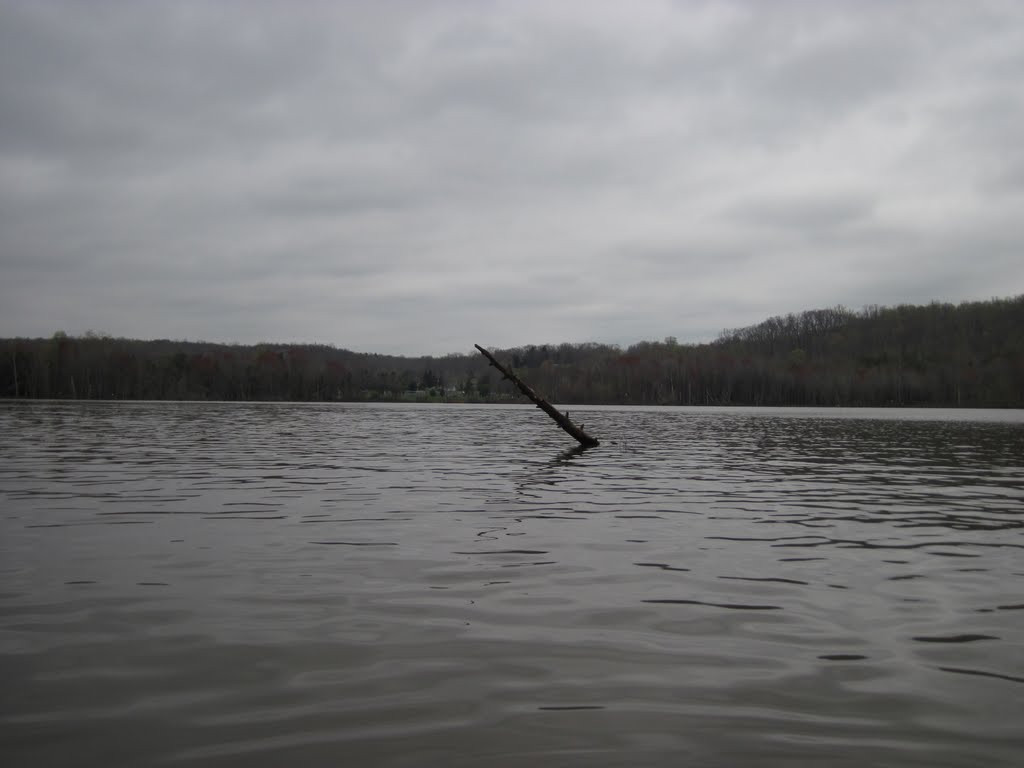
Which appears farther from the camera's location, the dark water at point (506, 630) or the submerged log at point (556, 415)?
the submerged log at point (556, 415)

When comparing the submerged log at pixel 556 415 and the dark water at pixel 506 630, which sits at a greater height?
the submerged log at pixel 556 415

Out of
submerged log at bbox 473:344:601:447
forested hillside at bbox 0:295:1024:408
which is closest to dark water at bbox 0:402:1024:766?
submerged log at bbox 473:344:601:447

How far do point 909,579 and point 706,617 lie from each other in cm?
305

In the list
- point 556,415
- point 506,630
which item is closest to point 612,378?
point 556,415

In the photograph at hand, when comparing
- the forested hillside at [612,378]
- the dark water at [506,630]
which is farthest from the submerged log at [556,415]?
the forested hillside at [612,378]

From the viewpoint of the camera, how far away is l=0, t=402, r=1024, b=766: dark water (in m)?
4.39

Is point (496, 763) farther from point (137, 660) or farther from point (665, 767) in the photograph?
point (137, 660)

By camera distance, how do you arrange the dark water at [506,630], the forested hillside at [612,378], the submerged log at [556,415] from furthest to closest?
the forested hillside at [612,378] → the submerged log at [556,415] → the dark water at [506,630]

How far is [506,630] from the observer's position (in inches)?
253

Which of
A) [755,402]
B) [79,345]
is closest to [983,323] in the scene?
[755,402]

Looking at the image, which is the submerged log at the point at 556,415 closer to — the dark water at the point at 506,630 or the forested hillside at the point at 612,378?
the dark water at the point at 506,630

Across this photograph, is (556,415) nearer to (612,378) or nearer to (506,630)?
(506,630)

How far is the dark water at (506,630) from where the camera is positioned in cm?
439

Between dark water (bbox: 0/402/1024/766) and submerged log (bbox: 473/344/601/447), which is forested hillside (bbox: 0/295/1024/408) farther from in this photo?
dark water (bbox: 0/402/1024/766)
